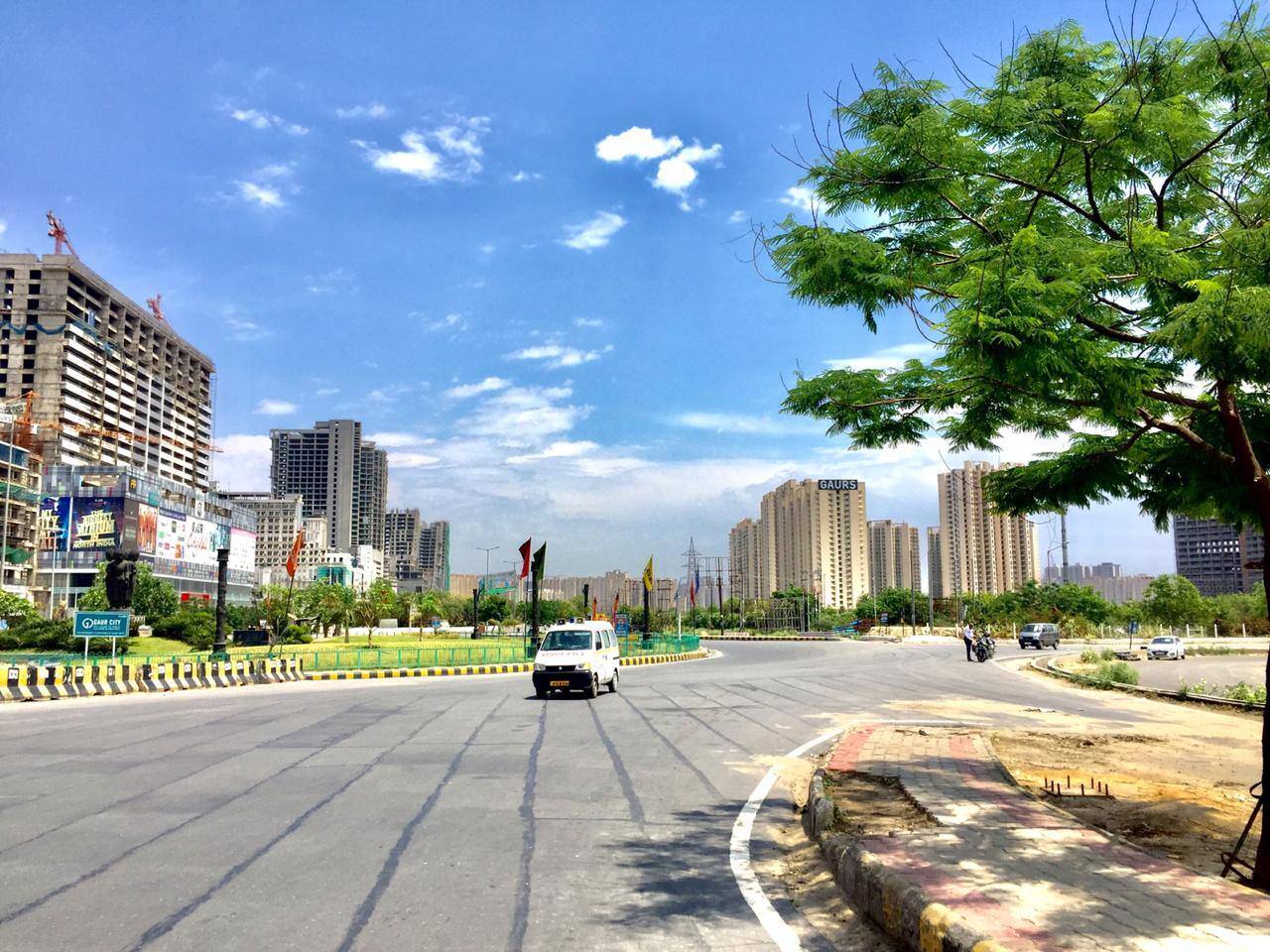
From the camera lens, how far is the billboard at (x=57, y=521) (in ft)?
368

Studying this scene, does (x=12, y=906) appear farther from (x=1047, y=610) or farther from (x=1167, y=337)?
(x=1047, y=610)

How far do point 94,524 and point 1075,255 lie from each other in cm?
12731

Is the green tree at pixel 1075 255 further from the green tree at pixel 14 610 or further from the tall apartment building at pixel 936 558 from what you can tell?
the tall apartment building at pixel 936 558

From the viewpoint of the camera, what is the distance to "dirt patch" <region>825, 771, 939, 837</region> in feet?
25.1

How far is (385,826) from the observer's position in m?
8.33

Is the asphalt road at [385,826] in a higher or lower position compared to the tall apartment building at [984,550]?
lower

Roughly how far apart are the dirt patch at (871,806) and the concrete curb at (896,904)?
433 millimetres

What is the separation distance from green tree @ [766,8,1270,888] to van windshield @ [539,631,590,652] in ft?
50.6

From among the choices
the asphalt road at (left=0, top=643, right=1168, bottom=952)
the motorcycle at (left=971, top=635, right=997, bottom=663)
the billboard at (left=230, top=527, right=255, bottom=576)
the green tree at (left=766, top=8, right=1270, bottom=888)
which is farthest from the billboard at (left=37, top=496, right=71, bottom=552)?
the green tree at (left=766, top=8, right=1270, bottom=888)

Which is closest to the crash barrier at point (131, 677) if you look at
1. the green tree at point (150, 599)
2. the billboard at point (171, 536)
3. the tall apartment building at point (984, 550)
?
the green tree at point (150, 599)

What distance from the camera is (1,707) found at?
21250 mm

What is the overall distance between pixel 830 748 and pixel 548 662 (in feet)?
32.6

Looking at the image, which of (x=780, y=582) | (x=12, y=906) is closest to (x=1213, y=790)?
(x=12, y=906)

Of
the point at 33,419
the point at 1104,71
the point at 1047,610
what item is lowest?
the point at 1047,610
